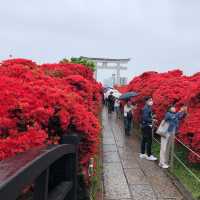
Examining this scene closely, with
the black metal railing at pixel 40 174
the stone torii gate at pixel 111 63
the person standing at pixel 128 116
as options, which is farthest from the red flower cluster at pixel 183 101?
the stone torii gate at pixel 111 63

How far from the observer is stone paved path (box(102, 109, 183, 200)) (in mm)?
7184

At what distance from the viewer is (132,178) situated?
8.34 meters

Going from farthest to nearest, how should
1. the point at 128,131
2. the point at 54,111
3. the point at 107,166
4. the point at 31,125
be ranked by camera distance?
1. the point at 128,131
2. the point at 107,166
3. the point at 54,111
4. the point at 31,125

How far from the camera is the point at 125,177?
8438 millimetres

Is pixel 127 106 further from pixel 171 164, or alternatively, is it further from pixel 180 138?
pixel 171 164

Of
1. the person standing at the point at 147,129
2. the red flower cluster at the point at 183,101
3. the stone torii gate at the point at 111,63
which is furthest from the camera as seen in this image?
the stone torii gate at the point at 111,63

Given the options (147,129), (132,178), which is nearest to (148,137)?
(147,129)

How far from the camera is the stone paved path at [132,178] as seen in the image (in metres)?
7.18

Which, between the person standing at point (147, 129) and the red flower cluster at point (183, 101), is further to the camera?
the person standing at point (147, 129)

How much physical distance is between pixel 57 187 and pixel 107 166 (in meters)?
7.40

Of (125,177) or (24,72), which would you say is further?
(125,177)

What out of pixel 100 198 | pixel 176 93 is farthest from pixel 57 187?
pixel 176 93

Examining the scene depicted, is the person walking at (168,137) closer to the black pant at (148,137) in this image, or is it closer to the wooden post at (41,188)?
the black pant at (148,137)

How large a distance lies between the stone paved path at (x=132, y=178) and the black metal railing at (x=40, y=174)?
4.48 m
